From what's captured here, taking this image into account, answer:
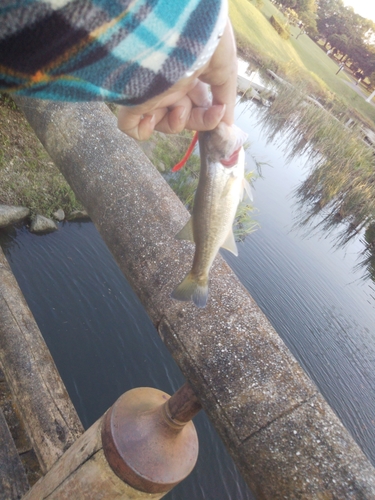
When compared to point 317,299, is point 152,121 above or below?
above

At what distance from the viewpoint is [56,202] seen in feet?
23.5

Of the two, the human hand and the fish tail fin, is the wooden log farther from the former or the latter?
the human hand

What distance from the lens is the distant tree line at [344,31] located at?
68250 millimetres

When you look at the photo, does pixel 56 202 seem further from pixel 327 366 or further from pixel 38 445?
pixel 327 366

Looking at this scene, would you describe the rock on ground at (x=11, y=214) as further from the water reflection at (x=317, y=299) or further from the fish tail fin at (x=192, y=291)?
the fish tail fin at (x=192, y=291)

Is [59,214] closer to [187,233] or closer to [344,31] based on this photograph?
[187,233]

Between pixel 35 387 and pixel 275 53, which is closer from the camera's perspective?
pixel 35 387

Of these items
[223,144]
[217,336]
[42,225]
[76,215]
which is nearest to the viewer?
[217,336]

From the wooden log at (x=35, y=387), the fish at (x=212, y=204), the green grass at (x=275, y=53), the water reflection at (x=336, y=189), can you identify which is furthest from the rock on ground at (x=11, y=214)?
the green grass at (x=275, y=53)

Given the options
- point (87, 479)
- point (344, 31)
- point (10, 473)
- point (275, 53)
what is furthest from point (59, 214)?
point (344, 31)

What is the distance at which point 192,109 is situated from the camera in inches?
58.6

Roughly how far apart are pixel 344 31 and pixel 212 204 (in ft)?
288

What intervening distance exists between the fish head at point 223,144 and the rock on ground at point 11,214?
5498 mm

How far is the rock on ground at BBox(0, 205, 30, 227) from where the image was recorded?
6262 millimetres
